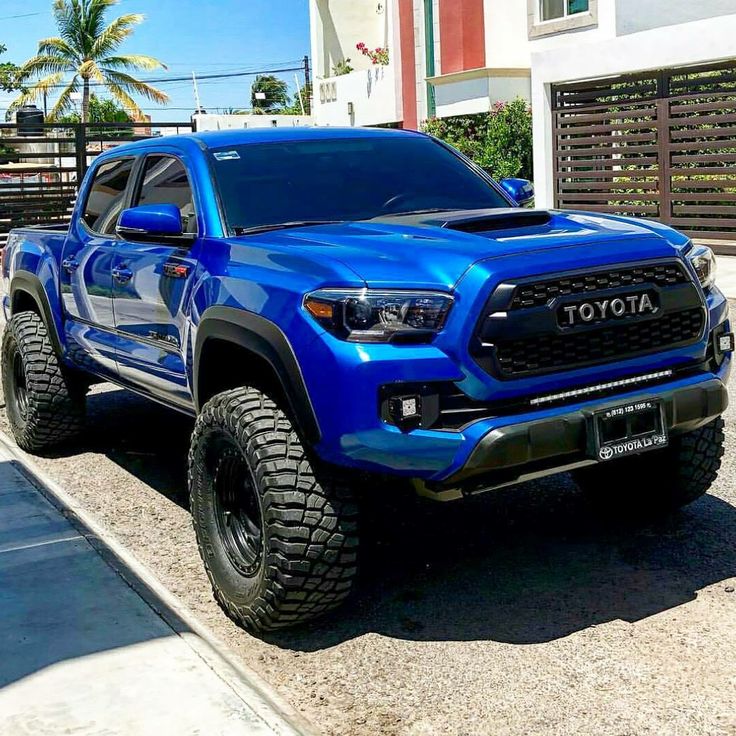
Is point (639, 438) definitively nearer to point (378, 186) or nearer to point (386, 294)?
point (386, 294)

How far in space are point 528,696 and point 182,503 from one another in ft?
9.23

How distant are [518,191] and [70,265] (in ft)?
8.20

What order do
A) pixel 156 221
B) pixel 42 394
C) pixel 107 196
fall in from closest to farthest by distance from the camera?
pixel 156 221, pixel 107 196, pixel 42 394

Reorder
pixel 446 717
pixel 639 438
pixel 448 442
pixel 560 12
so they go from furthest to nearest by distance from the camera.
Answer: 1. pixel 560 12
2. pixel 639 438
3. pixel 448 442
4. pixel 446 717

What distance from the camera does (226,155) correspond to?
210 inches

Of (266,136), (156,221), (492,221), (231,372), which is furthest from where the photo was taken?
(266,136)

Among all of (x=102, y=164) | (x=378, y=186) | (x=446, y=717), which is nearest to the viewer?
(x=446, y=717)

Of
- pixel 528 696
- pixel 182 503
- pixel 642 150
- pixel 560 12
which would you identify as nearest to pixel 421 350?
pixel 528 696

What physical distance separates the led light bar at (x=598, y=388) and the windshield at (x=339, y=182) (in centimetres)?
145

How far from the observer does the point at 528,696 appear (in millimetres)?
3711

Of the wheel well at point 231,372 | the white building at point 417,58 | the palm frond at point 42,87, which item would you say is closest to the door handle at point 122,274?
the wheel well at point 231,372

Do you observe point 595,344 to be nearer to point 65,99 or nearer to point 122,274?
point 122,274

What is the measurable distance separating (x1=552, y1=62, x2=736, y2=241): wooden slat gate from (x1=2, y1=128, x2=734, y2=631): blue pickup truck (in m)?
12.8

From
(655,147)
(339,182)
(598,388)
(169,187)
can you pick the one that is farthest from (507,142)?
(598,388)
